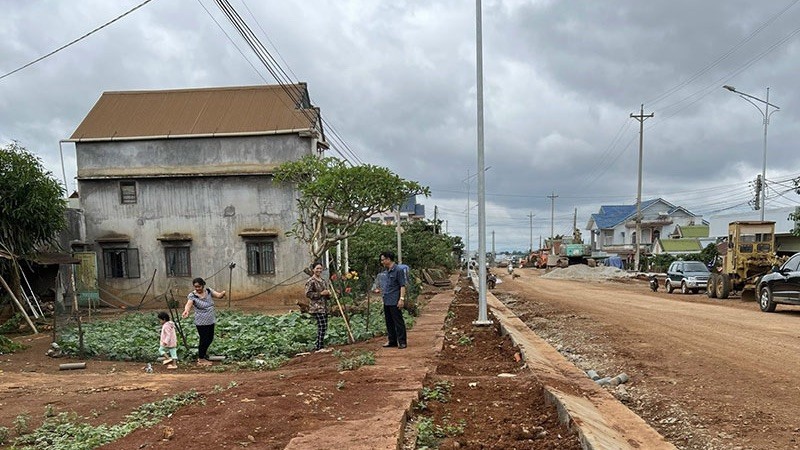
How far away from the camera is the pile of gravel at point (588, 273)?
4422 centimetres

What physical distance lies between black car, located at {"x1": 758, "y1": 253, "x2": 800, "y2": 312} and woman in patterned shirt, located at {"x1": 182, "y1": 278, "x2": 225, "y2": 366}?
1456 centimetres

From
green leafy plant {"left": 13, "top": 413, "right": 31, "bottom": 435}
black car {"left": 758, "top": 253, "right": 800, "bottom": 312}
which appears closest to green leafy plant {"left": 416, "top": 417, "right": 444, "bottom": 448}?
green leafy plant {"left": 13, "top": 413, "right": 31, "bottom": 435}

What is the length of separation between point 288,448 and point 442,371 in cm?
425

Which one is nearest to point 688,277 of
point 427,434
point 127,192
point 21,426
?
point 127,192

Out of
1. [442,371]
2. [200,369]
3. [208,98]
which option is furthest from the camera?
[208,98]

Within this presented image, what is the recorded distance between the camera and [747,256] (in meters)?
20.9

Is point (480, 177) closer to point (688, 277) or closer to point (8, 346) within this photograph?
point (8, 346)

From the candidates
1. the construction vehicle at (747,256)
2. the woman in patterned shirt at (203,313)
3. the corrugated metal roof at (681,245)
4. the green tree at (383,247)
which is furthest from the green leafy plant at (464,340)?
the corrugated metal roof at (681,245)

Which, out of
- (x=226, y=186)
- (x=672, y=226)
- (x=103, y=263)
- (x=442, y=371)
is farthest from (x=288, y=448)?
(x=672, y=226)

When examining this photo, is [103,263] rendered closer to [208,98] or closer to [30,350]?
[208,98]

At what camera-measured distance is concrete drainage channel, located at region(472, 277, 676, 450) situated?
16.2 ft

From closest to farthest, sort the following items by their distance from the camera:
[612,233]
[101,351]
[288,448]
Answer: [288,448] → [101,351] → [612,233]

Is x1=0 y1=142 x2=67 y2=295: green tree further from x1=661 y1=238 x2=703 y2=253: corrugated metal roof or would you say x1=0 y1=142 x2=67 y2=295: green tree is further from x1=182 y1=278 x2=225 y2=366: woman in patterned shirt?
x1=661 y1=238 x2=703 y2=253: corrugated metal roof

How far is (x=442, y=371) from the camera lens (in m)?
8.33
